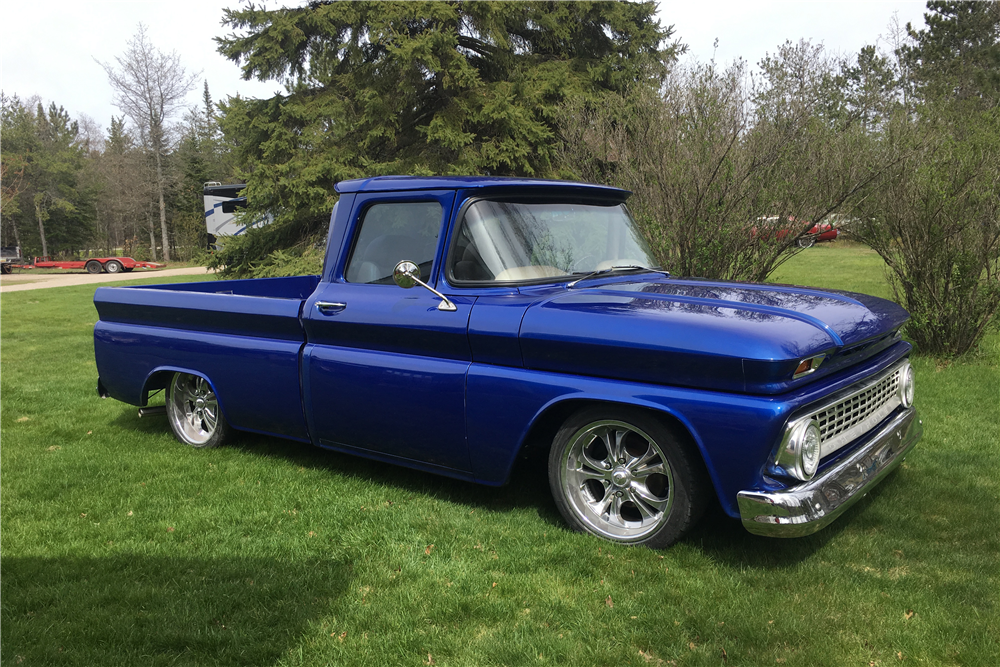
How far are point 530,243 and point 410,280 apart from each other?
0.75 m

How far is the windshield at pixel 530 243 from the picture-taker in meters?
4.16

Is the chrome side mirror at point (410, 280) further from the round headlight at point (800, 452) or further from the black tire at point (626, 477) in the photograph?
the round headlight at point (800, 452)

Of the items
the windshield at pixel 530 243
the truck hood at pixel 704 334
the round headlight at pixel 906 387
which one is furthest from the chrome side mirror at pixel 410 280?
the round headlight at pixel 906 387

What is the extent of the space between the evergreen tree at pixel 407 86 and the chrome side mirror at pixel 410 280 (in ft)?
36.0

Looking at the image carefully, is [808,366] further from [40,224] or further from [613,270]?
[40,224]

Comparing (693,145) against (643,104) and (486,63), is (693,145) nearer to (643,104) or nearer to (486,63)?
(643,104)

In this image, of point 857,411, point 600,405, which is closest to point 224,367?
point 600,405

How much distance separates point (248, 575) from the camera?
362cm

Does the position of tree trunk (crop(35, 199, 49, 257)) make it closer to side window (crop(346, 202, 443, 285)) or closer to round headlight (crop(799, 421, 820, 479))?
side window (crop(346, 202, 443, 285))

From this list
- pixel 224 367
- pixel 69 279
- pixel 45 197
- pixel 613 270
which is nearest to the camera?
pixel 613 270

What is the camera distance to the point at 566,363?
3.66 m

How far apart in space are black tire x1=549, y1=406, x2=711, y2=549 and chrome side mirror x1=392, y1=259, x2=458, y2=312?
3.11 ft

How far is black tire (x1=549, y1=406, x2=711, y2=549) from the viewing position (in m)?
3.45

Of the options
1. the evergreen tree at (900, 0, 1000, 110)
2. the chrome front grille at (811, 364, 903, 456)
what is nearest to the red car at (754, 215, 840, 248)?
the chrome front grille at (811, 364, 903, 456)
